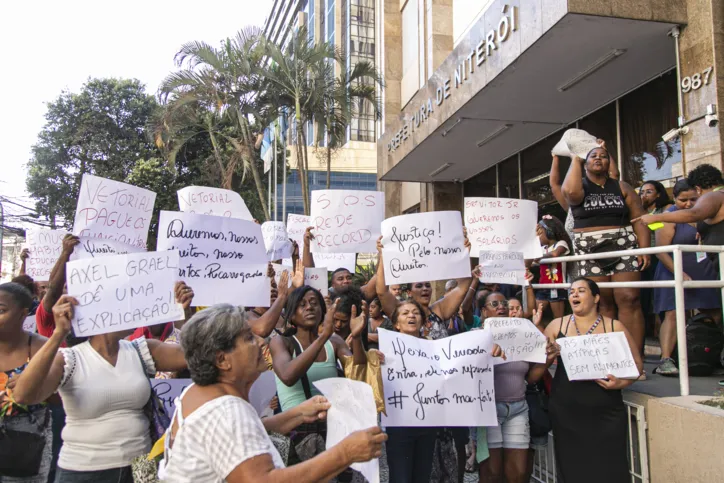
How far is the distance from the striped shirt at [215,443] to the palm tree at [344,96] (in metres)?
14.1

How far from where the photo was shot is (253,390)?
3021mm

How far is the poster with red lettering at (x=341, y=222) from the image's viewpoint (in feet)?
17.8

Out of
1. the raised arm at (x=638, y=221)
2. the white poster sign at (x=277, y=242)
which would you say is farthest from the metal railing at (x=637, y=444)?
the white poster sign at (x=277, y=242)

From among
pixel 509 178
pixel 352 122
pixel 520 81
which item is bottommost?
pixel 509 178

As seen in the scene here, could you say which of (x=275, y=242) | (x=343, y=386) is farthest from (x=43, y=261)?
A: (x=343, y=386)

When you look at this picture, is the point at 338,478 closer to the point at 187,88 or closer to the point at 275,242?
the point at 275,242

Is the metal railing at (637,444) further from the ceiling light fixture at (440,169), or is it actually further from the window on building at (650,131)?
the ceiling light fixture at (440,169)

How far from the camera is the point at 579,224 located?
4781 mm

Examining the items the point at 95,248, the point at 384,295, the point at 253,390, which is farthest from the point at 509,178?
the point at 253,390

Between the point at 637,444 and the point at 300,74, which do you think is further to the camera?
the point at 300,74

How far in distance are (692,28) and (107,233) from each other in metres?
5.97

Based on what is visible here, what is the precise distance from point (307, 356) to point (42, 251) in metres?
4.33

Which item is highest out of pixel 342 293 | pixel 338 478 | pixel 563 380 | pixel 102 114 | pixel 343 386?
pixel 102 114

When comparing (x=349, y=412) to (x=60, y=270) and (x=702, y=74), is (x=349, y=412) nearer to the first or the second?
(x=60, y=270)
